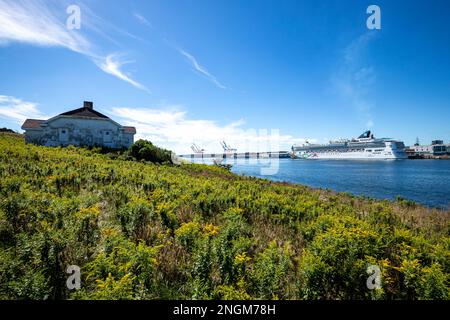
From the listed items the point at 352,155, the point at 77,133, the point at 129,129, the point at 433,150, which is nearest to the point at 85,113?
the point at 77,133

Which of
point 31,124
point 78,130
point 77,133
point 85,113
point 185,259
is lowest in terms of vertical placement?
point 185,259

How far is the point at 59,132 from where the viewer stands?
3884cm

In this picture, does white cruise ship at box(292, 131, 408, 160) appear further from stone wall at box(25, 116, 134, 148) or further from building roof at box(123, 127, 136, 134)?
stone wall at box(25, 116, 134, 148)

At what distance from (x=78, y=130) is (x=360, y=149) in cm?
A: 12810

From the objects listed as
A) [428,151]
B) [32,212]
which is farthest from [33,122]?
[428,151]

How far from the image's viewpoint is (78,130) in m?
40.1

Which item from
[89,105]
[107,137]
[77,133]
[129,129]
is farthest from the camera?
[129,129]

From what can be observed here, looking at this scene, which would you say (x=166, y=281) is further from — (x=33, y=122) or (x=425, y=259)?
(x=33, y=122)

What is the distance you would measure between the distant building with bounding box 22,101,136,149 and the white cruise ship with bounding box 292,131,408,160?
392 ft

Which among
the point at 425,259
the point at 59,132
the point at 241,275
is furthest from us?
the point at 59,132

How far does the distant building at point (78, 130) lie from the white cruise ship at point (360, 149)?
392ft

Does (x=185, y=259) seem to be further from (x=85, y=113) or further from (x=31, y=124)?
(x=31, y=124)
